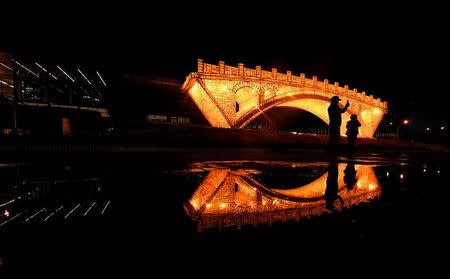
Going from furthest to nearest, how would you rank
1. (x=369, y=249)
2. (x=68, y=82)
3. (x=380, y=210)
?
(x=68, y=82) < (x=380, y=210) < (x=369, y=249)

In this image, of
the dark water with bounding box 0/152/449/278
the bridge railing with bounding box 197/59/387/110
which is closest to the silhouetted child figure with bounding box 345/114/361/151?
the dark water with bounding box 0/152/449/278

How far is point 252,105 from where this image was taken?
20.0m

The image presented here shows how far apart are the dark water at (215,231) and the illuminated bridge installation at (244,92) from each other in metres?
15.3

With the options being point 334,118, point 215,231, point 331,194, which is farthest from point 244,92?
point 215,231

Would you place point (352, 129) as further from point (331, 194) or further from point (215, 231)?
point (215, 231)

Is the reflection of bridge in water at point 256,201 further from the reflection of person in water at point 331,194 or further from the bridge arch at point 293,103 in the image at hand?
the bridge arch at point 293,103

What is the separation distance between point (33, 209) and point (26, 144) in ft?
19.2

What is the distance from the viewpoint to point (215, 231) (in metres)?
1.18

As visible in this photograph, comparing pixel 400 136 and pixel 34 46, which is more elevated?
pixel 34 46

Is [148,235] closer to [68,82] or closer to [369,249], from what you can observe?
[369,249]

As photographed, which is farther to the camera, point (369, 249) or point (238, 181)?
point (238, 181)

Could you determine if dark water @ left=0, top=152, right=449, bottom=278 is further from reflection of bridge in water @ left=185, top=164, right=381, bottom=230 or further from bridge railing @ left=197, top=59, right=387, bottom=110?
bridge railing @ left=197, top=59, right=387, bottom=110

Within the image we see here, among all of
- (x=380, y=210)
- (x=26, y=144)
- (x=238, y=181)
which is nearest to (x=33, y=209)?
(x=238, y=181)

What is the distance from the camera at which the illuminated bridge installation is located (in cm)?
Answer: 1692
